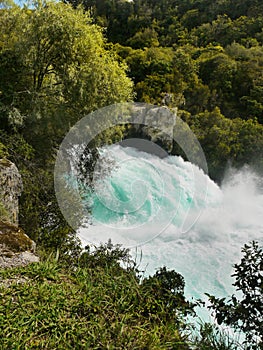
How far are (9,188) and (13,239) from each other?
62.9 inches

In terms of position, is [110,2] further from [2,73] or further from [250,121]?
[2,73]

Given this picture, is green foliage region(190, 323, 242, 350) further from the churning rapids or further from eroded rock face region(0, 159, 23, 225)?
the churning rapids

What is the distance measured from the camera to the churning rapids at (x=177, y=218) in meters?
5.87

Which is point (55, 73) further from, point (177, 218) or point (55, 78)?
point (177, 218)

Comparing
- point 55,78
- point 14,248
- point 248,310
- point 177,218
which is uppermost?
point 55,78

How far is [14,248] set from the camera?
2.07 m

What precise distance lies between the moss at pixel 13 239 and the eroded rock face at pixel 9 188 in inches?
43.2

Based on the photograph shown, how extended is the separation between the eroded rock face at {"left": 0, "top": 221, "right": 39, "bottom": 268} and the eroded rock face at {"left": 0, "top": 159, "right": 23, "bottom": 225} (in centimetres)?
115

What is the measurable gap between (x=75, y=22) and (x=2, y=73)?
1574mm

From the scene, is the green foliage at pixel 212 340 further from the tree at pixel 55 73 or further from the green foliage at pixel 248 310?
the tree at pixel 55 73

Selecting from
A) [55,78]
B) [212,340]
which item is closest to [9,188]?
[212,340]

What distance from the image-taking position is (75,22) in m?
6.21

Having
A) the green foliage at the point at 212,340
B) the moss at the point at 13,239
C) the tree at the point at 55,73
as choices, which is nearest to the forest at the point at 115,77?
the tree at the point at 55,73

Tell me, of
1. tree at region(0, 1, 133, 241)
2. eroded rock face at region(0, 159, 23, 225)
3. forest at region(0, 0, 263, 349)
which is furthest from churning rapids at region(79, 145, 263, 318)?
eroded rock face at region(0, 159, 23, 225)
